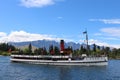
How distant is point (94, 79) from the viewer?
3265 inches

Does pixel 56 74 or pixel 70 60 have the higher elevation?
pixel 70 60

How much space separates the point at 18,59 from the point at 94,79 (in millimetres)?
84038

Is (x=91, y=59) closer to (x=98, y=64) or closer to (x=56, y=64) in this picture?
(x=98, y=64)

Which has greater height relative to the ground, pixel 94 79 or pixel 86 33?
pixel 86 33

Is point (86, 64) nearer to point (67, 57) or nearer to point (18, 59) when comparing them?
point (67, 57)

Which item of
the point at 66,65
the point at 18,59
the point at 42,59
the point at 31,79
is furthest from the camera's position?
the point at 18,59

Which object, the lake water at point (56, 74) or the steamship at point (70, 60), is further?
the steamship at point (70, 60)

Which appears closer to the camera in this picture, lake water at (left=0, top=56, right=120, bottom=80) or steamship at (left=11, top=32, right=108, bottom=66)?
lake water at (left=0, top=56, right=120, bottom=80)

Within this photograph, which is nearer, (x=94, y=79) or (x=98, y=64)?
(x=94, y=79)

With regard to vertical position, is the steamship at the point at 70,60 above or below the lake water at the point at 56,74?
above

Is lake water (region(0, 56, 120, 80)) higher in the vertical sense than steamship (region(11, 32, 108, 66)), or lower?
lower

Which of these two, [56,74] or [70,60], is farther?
[70,60]

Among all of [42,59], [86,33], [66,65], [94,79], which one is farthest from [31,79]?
[86,33]

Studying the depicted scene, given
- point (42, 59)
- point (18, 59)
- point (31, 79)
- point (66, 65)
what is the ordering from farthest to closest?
point (18, 59) → point (42, 59) → point (66, 65) → point (31, 79)
